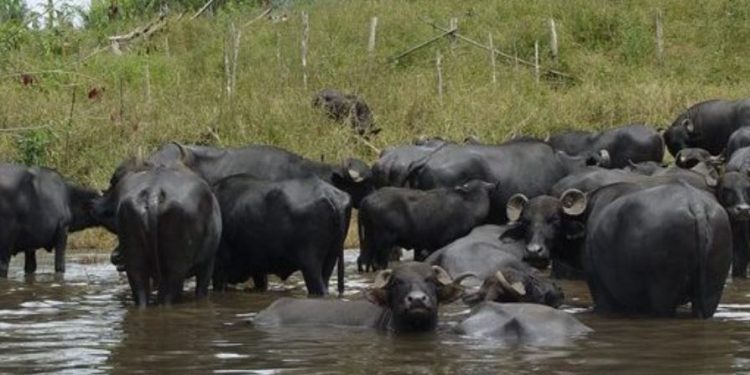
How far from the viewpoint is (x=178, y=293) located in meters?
12.2

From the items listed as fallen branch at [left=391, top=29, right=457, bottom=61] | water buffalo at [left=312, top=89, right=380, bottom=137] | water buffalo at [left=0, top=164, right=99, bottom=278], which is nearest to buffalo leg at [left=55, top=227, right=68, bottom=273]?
water buffalo at [left=0, top=164, right=99, bottom=278]

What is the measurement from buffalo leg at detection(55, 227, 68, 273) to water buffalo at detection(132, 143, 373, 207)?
0.82 metres

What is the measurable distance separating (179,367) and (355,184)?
8.54 metres

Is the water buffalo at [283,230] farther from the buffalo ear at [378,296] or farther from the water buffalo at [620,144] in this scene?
the water buffalo at [620,144]

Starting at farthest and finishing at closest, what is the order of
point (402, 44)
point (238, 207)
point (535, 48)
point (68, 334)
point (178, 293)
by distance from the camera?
point (402, 44)
point (535, 48)
point (238, 207)
point (178, 293)
point (68, 334)

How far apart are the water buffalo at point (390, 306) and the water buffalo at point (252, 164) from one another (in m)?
5.81

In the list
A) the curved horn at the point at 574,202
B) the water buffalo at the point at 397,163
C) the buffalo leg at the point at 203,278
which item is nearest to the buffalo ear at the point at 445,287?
the curved horn at the point at 574,202

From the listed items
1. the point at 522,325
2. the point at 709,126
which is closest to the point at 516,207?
the point at 522,325

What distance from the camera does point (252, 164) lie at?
1661 cm

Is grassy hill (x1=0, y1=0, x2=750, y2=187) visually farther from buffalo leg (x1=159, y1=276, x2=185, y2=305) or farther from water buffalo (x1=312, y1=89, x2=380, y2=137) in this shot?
buffalo leg (x1=159, y1=276, x2=185, y2=305)

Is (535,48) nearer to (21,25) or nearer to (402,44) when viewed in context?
(402,44)

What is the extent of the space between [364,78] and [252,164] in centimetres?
1109

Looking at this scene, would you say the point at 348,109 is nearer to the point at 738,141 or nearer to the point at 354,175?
the point at 738,141

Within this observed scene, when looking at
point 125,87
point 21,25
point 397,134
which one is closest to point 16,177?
point 21,25
